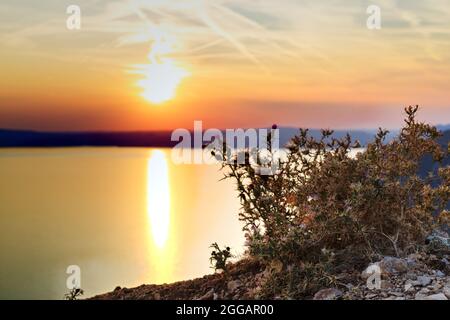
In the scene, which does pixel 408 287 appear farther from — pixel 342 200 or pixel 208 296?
pixel 208 296

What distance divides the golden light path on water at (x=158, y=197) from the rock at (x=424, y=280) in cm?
507

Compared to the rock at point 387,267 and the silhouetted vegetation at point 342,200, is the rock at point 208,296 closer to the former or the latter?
the silhouetted vegetation at point 342,200

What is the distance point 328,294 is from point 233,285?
3.97 feet

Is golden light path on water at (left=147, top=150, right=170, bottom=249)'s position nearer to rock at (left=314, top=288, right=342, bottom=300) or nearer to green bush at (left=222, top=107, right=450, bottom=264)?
green bush at (left=222, top=107, right=450, bottom=264)

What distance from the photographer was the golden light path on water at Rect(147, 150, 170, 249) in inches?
413

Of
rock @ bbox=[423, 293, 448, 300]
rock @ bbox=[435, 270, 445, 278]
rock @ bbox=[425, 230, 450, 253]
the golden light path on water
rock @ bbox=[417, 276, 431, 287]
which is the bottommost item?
rock @ bbox=[423, 293, 448, 300]

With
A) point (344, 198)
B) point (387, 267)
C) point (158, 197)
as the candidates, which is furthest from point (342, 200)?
point (158, 197)

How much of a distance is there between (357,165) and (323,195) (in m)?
0.57

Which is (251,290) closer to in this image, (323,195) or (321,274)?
(321,274)

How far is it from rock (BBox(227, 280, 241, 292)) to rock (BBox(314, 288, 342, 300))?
1034 mm

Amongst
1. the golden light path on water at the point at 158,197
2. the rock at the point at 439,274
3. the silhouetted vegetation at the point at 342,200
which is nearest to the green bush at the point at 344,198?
the silhouetted vegetation at the point at 342,200

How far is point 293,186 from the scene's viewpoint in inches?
283

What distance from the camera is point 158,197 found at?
1216 centimetres

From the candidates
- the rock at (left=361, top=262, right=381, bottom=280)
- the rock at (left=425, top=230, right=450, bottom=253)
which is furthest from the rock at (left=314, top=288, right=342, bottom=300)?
the rock at (left=425, top=230, right=450, bottom=253)
